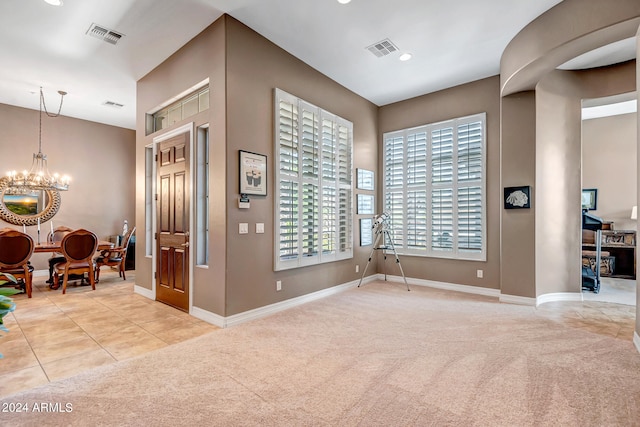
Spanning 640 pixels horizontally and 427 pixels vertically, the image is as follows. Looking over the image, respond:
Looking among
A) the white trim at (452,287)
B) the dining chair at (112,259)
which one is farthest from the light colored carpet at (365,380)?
the dining chair at (112,259)

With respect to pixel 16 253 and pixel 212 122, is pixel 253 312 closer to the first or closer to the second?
pixel 212 122

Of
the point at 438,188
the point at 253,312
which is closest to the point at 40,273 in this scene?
the point at 253,312

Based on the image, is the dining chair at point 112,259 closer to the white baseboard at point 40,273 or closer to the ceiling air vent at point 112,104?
the white baseboard at point 40,273

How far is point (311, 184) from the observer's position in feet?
15.4

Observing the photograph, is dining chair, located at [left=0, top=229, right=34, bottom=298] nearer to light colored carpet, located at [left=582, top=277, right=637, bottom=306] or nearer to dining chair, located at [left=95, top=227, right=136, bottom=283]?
dining chair, located at [left=95, top=227, right=136, bottom=283]

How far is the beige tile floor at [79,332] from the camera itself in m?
2.57

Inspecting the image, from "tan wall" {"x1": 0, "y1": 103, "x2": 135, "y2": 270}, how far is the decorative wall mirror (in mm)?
132

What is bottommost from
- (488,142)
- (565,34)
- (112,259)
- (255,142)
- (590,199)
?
(112,259)

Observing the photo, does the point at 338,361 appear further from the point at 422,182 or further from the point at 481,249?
the point at 422,182

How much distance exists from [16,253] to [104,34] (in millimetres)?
3477

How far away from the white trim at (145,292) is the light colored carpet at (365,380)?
2.00m

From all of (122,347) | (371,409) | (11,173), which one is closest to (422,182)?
(371,409)

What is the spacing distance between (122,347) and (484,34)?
5.30 m

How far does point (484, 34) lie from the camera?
12.8 ft
